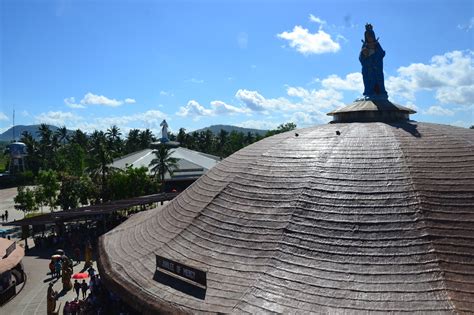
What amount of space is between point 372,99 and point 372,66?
2.06 m

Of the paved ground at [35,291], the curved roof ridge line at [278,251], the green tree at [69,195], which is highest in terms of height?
the curved roof ridge line at [278,251]

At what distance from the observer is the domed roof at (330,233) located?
13.8m

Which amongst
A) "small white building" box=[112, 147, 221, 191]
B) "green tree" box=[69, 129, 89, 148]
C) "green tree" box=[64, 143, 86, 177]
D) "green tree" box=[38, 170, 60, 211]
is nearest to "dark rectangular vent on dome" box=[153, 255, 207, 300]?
"green tree" box=[38, 170, 60, 211]

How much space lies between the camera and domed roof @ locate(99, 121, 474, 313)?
13836 millimetres

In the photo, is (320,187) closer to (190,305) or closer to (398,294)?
(398,294)

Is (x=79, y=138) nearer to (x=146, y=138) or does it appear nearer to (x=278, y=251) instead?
(x=146, y=138)

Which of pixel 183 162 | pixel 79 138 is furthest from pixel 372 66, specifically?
pixel 79 138

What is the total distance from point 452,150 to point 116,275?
16139mm

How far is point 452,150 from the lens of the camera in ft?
61.0

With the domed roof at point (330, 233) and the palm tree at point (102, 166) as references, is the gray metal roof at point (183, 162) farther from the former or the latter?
the domed roof at point (330, 233)

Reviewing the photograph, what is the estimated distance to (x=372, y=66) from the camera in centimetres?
2489

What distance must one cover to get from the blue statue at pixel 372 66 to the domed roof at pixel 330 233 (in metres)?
3.60

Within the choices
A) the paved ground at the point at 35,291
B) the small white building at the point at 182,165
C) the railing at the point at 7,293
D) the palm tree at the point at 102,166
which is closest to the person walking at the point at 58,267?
the paved ground at the point at 35,291

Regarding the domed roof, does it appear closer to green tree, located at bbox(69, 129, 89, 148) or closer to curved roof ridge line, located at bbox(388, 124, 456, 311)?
curved roof ridge line, located at bbox(388, 124, 456, 311)
